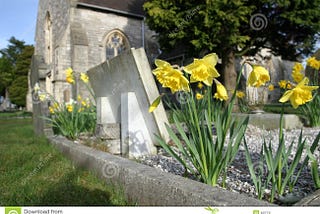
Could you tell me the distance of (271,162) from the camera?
65.0 inches

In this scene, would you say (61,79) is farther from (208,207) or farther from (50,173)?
(208,207)

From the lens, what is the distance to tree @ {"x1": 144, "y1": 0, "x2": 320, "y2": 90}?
32.3ft

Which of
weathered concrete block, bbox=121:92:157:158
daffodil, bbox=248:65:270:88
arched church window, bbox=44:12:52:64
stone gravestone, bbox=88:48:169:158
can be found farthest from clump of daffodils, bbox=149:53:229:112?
arched church window, bbox=44:12:52:64

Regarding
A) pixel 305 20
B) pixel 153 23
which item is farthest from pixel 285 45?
pixel 153 23

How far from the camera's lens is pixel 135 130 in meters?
3.38

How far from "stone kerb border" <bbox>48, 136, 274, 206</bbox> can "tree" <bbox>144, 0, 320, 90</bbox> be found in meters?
7.92

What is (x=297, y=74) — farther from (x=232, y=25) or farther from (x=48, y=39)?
(x=48, y=39)

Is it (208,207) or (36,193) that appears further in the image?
(36,193)

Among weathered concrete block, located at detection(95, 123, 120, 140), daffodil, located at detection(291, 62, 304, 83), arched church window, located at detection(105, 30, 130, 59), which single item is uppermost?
arched church window, located at detection(105, 30, 130, 59)

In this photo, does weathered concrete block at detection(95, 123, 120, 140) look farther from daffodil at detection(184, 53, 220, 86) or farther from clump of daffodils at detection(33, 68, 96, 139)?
daffodil at detection(184, 53, 220, 86)

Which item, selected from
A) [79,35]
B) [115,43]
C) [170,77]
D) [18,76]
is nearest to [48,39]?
[115,43]

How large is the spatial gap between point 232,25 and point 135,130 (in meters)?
8.03

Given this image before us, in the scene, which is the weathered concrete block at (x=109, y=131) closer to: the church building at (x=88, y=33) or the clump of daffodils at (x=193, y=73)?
the clump of daffodils at (x=193, y=73)

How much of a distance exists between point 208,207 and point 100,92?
12.1ft
